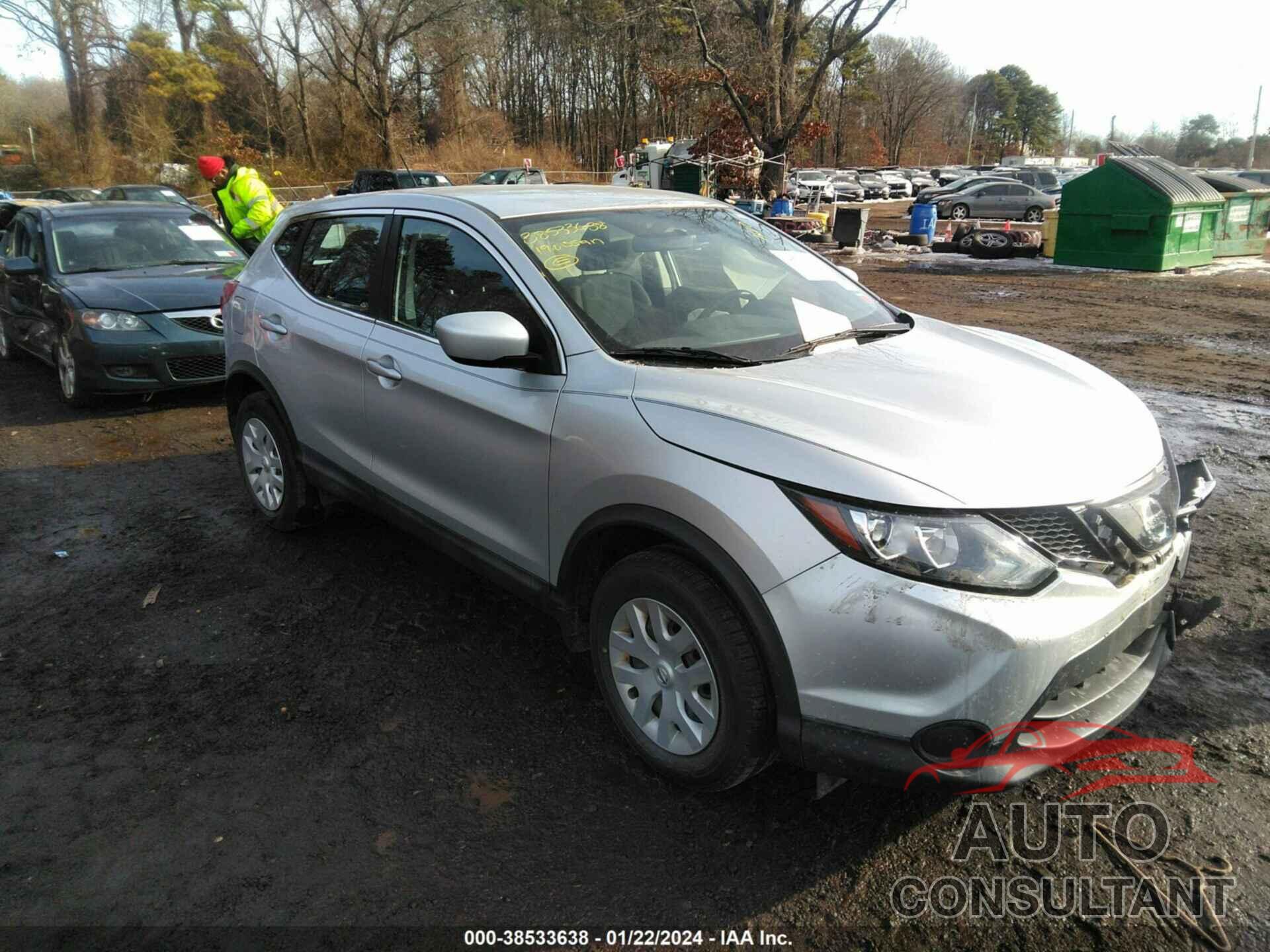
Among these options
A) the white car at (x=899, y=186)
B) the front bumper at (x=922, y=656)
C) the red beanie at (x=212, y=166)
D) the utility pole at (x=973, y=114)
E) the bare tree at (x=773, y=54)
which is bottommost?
the front bumper at (x=922, y=656)

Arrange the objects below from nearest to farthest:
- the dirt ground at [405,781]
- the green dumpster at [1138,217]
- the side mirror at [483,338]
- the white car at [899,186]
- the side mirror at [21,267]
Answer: the dirt ground at [405,781] → the side mirror at [483,338] → the side mirror at [21,267] → the green dumpster at [1138,217] → the white car at [899,186]

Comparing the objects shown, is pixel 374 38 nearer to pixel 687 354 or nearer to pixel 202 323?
pixel 202 323

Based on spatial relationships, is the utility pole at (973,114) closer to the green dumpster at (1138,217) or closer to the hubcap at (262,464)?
the green dumpster at (1138,217)

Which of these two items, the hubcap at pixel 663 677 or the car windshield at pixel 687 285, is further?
the car windshield at pixel 687 285

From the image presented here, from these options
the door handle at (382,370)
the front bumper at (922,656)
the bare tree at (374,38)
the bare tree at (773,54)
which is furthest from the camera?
the bare tree at (374,38)

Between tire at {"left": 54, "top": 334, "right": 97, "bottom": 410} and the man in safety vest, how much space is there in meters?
2.37

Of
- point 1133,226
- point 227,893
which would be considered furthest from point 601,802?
point 1133,226

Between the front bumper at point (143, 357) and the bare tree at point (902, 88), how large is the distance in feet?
308

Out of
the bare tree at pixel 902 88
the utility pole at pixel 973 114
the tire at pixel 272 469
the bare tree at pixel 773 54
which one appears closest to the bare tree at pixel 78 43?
the bare tree at pixel 773 54

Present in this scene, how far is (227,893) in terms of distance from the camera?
2537 mm

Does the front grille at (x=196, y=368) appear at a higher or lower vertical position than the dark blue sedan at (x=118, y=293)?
lower

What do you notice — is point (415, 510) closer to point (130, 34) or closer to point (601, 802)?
point (601, 802)

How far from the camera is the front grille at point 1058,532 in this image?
233cm

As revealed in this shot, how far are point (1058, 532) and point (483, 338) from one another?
1.78 m
